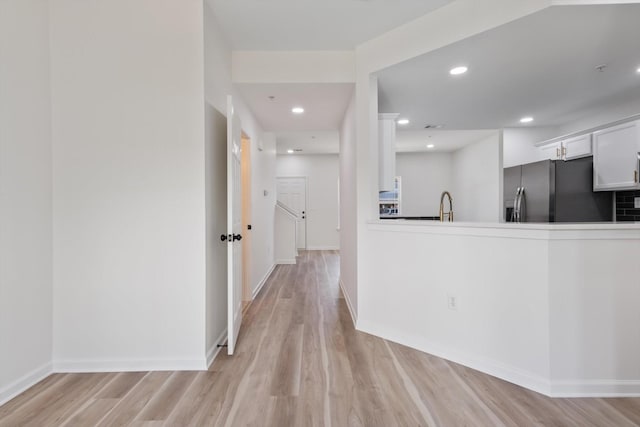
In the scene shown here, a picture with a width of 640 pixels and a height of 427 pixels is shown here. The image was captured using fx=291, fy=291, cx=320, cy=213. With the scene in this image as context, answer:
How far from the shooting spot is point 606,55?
8.04 feet

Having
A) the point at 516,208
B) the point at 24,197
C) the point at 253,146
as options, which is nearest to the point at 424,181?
the point at 516,208

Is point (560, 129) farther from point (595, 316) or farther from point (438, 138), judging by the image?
point (595, 316)

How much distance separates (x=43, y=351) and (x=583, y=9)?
4249 millimetres

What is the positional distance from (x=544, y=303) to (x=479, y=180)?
207 inches

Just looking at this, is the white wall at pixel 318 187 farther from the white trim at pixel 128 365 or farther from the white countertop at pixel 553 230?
the white trim at pixel 128 365

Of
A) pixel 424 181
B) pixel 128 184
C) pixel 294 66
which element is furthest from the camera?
pixel 424 181

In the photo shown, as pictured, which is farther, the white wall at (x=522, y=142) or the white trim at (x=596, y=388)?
the white wall at (x=522, y=142)

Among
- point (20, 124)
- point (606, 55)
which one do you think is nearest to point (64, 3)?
point (20, 124)

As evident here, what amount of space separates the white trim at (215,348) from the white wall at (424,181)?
20.5ft

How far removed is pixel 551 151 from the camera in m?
4.29

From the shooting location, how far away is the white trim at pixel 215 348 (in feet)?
7.16

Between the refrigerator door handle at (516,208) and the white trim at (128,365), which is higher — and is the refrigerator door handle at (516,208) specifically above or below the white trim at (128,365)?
above

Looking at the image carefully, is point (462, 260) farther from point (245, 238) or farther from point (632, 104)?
point (632, 104)

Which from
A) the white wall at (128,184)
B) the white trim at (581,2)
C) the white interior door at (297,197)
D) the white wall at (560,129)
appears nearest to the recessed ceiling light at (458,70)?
the white trim at (581,2)
